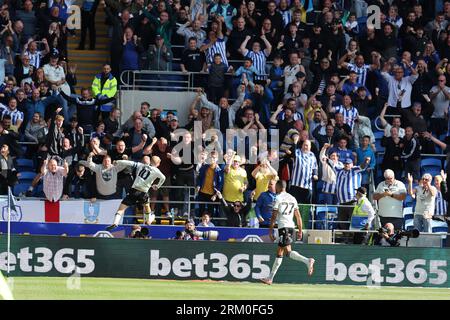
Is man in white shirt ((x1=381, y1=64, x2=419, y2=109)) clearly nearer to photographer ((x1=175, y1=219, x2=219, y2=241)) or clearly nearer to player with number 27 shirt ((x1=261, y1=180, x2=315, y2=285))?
photographer ((x1=175, y1=219, x2=219, y2=241))

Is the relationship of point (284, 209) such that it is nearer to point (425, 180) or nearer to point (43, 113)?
point (425, 180)

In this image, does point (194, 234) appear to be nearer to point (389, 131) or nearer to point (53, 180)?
point (53, 180)

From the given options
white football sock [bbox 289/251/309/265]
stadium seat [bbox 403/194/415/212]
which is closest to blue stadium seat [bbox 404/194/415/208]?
stadium seat [bbox 403/194/415/212]

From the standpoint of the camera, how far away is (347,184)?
3009cm

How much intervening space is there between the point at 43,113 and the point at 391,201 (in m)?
8.63

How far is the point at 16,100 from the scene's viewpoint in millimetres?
30672

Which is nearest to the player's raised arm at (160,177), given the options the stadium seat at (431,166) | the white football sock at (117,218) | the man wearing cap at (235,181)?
the white football sock at (117,218)

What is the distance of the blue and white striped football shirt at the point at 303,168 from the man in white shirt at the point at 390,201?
1.84m

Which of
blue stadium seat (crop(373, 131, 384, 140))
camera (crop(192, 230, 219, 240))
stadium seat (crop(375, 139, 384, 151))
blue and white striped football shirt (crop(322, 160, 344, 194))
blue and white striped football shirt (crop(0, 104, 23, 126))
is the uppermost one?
blue and white striped football shirt (crop(0, 104, 23, 126))

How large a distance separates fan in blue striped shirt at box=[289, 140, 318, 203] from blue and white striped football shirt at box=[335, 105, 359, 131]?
2.01m

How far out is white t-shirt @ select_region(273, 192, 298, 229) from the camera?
25.5 meters
